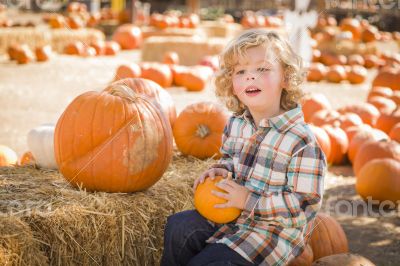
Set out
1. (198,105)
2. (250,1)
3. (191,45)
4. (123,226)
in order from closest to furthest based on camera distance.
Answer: (123,226), (198,105), (191,45), (250,1)

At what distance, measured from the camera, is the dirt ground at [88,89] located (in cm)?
362

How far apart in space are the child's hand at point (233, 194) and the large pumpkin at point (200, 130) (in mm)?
1219

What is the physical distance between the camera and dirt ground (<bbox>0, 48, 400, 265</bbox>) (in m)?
3.62

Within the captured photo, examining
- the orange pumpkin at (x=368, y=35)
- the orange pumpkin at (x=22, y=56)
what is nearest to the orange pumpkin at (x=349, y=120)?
the orange pumpkin at (x=22, y=56)

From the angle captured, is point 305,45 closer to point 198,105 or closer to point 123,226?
point 198,105

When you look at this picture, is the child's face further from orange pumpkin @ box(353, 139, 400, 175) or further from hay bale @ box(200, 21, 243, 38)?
hay bale @ box(200, 21, 243, 38)

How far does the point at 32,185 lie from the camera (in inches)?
112

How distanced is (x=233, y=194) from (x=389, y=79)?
6387mm

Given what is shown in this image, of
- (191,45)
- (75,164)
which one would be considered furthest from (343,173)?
(191,45)

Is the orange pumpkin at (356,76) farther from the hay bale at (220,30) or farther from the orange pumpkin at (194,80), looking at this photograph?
the hay bale at (220,30)

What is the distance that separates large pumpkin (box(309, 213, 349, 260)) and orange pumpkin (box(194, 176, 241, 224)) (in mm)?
829

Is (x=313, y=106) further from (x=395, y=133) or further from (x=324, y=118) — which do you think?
(x=395, y=133)

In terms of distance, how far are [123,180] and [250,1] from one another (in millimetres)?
23524

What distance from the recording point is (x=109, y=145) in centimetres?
278
